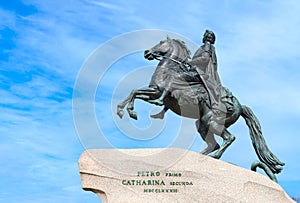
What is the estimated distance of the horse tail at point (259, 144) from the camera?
10.2 meters

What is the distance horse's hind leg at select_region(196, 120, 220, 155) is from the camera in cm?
992

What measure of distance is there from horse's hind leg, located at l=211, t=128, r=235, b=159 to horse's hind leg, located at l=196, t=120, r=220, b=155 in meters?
0.17

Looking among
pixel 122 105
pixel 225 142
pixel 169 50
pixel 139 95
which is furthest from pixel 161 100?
pixel 225 142

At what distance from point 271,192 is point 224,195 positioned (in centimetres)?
97

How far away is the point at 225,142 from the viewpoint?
985 cm

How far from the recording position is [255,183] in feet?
29.7

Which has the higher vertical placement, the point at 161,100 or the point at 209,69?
the point at 209,69

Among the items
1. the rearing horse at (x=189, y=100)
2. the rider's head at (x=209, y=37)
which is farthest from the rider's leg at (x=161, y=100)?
the rider's head at (x=209, y=37)

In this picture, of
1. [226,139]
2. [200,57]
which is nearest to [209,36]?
[200,57]

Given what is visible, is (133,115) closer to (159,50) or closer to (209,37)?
(159,50)

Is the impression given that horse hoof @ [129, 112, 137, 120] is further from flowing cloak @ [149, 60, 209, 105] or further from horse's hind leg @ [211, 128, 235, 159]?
horse's hind leg @ [211, 128, 235, 159]

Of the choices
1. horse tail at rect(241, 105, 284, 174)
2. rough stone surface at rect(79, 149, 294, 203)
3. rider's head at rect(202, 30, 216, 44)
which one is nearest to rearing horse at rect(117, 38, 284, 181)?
horse tail at rect(241, 105, 284, 174)

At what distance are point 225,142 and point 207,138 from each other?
0.36m

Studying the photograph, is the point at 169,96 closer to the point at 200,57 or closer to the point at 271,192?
the point at 200,57
